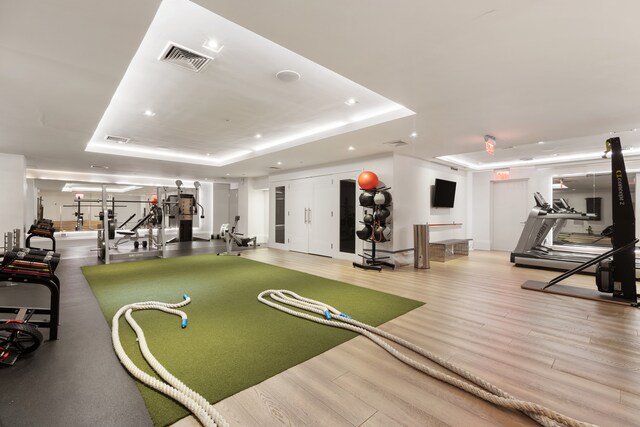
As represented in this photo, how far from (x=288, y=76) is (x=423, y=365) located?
3.39 metres

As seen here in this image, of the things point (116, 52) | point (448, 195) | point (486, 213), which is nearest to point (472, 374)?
point (116, 52)

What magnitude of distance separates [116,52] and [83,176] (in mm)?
10186

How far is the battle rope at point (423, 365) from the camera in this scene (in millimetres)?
1728


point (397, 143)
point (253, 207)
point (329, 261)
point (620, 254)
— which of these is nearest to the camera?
point (620, 254)

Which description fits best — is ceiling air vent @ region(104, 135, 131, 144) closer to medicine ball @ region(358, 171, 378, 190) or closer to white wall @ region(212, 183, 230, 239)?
medicine ball @ region(358, 171, 378, 190)

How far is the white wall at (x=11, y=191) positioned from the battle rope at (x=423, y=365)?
757cm

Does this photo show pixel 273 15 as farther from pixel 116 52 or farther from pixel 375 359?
pixel 375 359

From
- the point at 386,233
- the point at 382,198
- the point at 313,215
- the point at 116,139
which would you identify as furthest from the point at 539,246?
the point at 116,139

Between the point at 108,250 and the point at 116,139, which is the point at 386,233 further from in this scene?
the point at 108,250

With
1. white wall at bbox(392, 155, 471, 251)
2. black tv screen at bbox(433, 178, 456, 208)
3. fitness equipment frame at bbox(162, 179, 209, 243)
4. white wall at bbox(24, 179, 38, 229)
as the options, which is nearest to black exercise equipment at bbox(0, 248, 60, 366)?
fitness equipment frame at bbox(162, 179, 209, 243)

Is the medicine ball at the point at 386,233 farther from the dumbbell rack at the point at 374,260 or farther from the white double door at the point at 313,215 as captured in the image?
the white double door at the point at 313,215

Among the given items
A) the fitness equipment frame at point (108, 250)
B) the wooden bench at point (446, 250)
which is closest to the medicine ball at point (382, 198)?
the wooden bench at point (446, 250)

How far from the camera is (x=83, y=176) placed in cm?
1037

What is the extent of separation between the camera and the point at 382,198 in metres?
6.25
